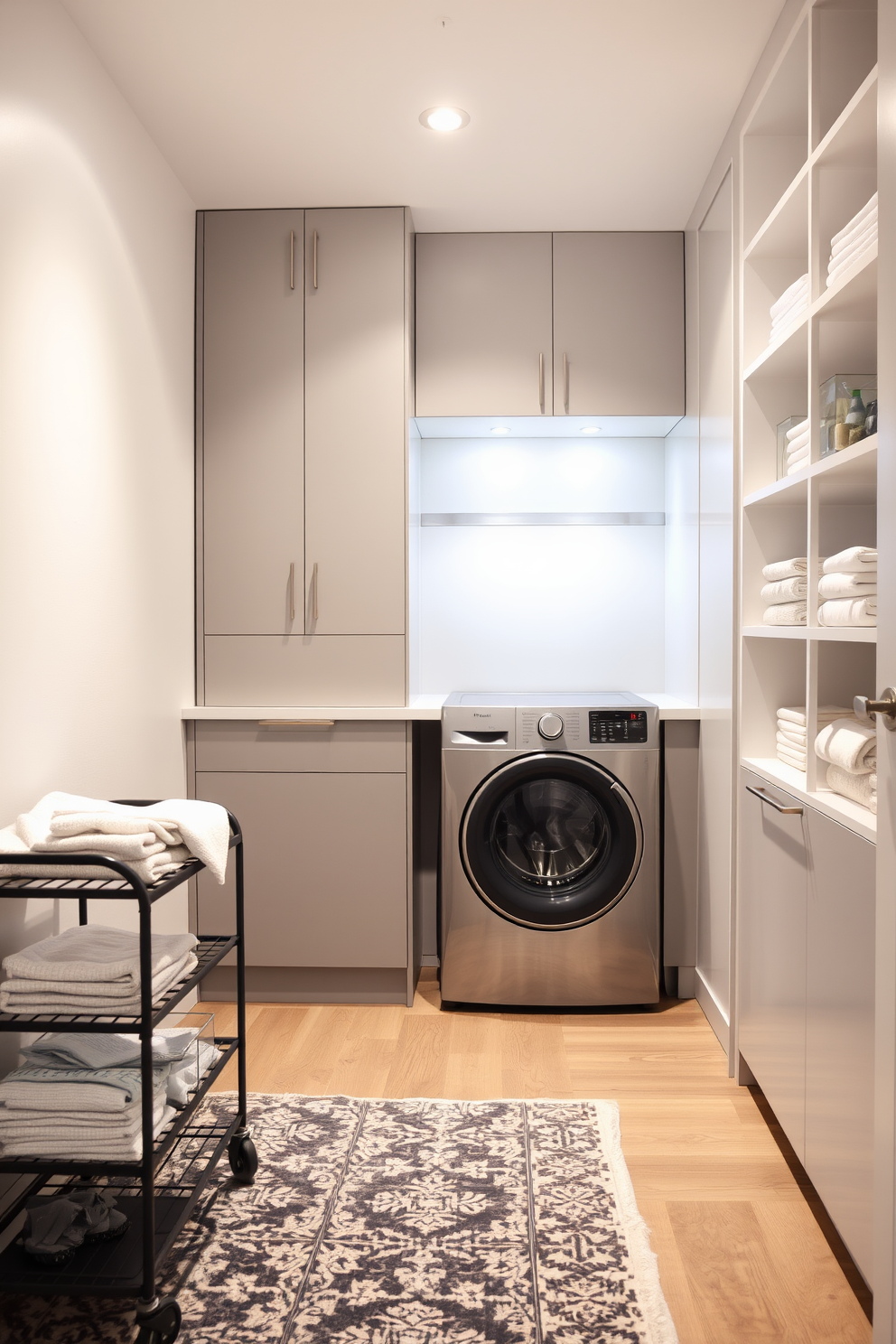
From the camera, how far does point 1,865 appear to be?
4.92ft

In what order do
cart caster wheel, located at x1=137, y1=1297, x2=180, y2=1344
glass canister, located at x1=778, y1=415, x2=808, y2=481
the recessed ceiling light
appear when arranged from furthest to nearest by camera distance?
the recessed ceiling light → glass canister, located at x1=778, y1=415, x2=808, y2=481 → cart caster wheel, located at x1=137, y1=1297, x2=180, y2=1344

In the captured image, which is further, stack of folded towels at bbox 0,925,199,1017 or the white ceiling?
the white ceiling

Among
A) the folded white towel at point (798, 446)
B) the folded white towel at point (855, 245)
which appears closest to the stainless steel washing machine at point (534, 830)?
the folded white towel at point (798, 446)

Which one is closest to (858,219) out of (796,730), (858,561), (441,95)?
(858,561)

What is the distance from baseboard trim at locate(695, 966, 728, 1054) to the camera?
8.21 ft

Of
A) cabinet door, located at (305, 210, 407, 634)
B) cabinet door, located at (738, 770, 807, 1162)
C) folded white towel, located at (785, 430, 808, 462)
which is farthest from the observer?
cabinet door, located at (305, 210, 407, 634)

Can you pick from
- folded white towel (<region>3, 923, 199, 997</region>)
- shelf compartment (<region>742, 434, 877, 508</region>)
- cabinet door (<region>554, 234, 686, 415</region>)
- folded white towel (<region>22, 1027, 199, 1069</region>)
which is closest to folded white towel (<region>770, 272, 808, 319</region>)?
shelf compartment (<region>742, 434, 877, 508</region>)

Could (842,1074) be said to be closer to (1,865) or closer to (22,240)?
(1,865)

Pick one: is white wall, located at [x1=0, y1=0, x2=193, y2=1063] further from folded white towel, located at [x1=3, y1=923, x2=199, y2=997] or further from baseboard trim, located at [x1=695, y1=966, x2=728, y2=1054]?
baseboard trim, located at [x1=695, y1=966, x2=728, y2=1054]

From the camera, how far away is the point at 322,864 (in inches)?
112

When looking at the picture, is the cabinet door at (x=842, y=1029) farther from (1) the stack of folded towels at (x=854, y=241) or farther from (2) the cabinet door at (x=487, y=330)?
(2) the cabinet door at (x=487, y=330)

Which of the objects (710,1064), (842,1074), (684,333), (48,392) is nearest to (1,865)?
(48,392)

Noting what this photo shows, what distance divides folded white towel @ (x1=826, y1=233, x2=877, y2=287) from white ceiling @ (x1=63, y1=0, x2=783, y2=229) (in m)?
0.70

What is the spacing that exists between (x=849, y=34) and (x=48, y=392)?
1.71m
